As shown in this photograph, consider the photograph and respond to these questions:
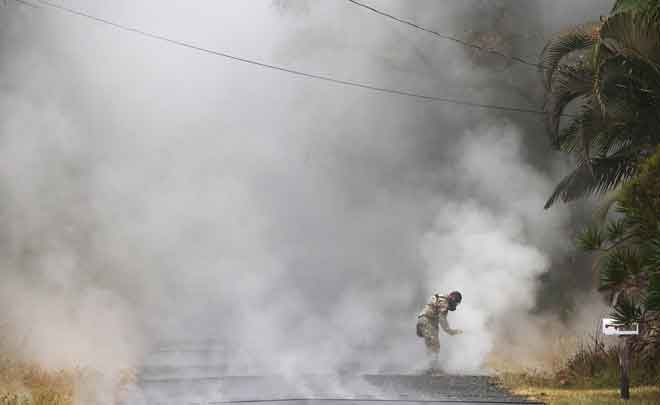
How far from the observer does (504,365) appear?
1457 centimetres

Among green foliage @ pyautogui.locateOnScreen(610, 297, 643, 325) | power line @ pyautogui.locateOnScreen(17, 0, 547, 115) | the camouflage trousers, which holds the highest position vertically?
power line @ pyautogui.locateOnScreen(17, 0, 547, 115)

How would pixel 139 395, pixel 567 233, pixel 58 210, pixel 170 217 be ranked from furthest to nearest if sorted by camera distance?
pixel 567 233 → pixel 170 217 → pixel 58 210 → pixel 139 395

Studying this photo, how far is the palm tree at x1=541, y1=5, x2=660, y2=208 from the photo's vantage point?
13000 millimetres

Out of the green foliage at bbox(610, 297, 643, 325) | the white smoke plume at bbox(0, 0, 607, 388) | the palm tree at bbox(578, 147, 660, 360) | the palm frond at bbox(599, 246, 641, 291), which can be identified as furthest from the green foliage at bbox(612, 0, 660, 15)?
the white smoke plume at bbox(0, 0, 607, 388)

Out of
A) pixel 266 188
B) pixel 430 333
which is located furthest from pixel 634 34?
pixel 266 188

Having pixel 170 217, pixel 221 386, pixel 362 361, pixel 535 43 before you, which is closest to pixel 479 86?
pixel 535 43

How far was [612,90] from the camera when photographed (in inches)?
555

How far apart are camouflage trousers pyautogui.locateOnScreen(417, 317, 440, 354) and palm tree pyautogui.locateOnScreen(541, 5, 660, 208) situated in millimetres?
3028

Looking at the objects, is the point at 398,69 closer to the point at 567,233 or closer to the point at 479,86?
the point at 479,86

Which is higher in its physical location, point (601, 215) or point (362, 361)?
point (601, 215)

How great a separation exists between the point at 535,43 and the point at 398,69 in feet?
10.4

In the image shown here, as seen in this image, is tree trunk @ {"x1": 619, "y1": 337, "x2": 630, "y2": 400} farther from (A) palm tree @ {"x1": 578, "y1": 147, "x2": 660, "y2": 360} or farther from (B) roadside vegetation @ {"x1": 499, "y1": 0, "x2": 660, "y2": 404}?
(A) palm tree @ {"x1": 578, "y1": 147, "x2": 660, "y2": 360}

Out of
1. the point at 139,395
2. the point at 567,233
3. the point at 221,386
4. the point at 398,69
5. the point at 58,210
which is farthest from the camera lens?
the point at 398,69

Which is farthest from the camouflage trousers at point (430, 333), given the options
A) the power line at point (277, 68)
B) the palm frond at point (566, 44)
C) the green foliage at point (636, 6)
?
the green foliage at point (636, 6)
